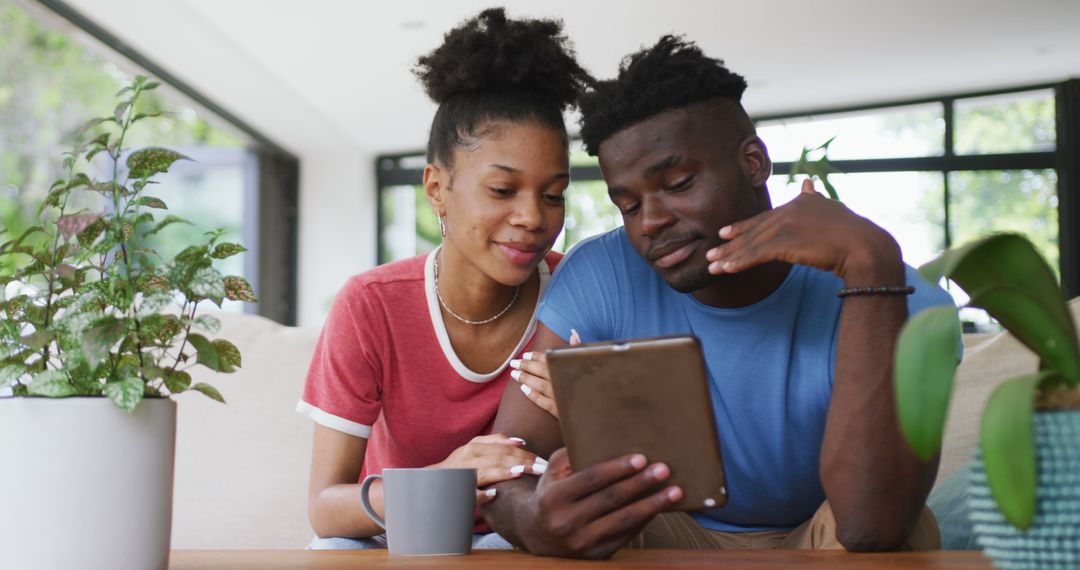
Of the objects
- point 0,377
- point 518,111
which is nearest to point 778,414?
point 518,111

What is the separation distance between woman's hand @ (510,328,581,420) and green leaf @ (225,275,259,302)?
551mm

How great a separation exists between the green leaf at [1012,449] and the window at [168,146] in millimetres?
6417

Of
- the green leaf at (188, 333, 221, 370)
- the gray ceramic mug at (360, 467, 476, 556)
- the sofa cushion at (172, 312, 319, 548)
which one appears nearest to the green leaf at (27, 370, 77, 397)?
the green leaf at (188, 333, 221, 370)

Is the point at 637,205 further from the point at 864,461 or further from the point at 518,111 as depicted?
the point at 864,461

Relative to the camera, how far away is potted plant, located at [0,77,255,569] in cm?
87

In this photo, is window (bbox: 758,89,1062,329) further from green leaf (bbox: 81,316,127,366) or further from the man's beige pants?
green leaf (bbox: 81,316,127,366)

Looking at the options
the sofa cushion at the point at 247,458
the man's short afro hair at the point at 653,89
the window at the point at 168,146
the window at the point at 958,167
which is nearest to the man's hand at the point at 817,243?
the man's short afro hair at the point at 653,89

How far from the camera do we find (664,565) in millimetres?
1009

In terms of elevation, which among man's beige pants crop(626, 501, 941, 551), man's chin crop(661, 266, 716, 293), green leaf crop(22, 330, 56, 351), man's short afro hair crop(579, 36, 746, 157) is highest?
man's short afro hair crop(579, 36, 746, 157)

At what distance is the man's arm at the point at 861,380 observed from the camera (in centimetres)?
119

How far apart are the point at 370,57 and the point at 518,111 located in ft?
19.1

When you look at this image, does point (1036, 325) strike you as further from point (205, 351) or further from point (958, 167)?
point (958, 167)

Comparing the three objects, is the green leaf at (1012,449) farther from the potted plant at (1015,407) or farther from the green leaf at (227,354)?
the green leaf at (227,354)

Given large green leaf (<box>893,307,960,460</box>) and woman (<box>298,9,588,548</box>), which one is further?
woman (<box>298,9,588,548</box>)
